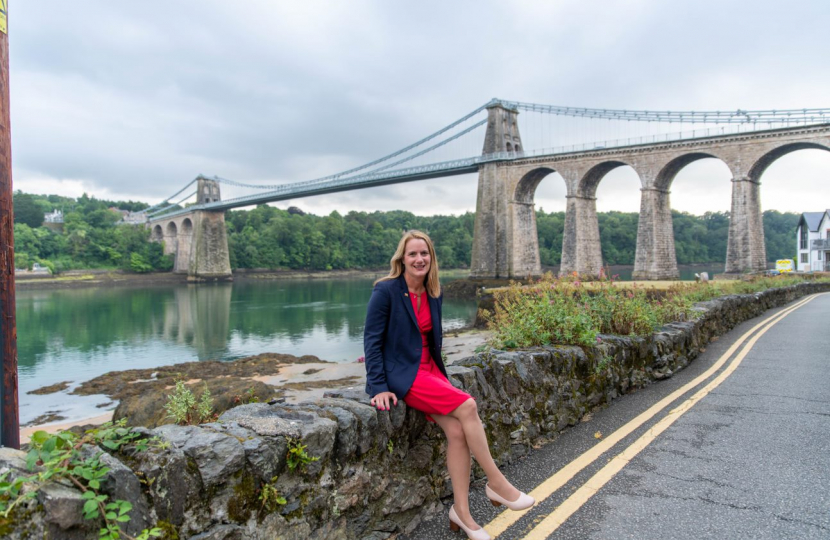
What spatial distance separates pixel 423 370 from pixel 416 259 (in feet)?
1.88

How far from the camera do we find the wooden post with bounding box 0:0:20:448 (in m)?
2.61

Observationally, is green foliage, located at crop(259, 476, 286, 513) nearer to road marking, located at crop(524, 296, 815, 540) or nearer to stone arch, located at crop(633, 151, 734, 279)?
road marking, located at crop(524, 296, 815, 540)

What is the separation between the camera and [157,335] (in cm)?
2527

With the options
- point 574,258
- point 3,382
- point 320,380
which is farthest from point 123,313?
point 3,382

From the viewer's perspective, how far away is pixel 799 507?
2719 mm

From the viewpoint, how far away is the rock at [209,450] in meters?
1.91

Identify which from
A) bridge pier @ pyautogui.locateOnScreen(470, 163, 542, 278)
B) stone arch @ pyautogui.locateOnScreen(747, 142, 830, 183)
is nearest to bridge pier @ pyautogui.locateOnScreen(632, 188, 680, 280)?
stone arch @ pyautogui.locateOnScreen(747, 142, 830, 183)

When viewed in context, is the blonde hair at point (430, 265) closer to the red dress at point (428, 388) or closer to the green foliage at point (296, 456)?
the red dress at point (428, 388)

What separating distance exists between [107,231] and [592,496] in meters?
89.0

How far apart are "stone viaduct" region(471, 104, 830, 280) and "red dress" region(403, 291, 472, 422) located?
94.7 ft

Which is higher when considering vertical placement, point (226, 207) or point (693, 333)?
point (226, 207)

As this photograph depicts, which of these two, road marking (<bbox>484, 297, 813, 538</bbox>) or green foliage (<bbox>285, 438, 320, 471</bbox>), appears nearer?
green foliage (<bbox>285, 438, 320, 471</bbox>)

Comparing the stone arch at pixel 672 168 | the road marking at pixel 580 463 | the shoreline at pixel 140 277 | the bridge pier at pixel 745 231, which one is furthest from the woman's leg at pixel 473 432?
the shoreline at pixel 140 277

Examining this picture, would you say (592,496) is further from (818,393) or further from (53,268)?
(53,268)
